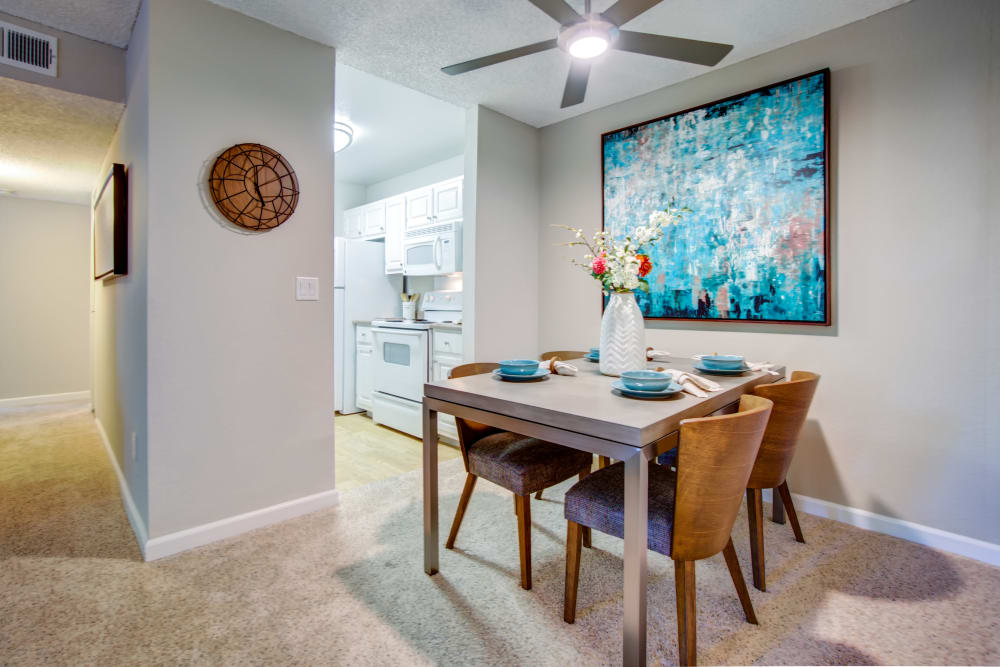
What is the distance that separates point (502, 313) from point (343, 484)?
1.52m

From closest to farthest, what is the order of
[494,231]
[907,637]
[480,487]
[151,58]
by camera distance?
1. [907,637]
2. [151,58]
3. [480,487]
4. [494,231]

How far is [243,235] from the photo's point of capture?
2.21 m

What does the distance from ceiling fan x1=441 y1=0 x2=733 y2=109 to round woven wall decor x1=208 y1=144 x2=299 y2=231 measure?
103 centimetres

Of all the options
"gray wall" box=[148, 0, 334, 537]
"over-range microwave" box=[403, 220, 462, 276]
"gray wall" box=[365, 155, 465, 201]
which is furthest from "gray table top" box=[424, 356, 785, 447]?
"gray wall" box=[365, 155, 465, 201]

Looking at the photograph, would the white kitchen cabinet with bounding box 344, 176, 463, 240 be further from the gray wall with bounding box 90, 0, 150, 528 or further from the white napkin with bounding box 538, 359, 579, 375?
the white napkin with bounding box 538, 359, 579, 375

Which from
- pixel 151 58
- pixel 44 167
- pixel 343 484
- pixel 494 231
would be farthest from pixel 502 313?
pixel 44 167

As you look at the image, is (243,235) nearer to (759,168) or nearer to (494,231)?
(494,231)

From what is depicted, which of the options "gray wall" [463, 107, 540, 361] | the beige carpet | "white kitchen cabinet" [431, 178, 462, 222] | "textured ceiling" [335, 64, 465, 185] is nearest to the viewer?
the beige carpet

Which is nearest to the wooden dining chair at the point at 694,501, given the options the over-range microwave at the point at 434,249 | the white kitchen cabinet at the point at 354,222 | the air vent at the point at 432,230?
the over-range microwave at the point at 434,249

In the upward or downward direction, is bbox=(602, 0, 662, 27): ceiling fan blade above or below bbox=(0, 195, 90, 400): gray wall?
above

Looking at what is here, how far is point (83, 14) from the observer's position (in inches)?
84.3

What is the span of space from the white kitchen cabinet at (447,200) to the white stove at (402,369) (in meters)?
0.76

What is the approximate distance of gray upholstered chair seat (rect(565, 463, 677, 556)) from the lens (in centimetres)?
134

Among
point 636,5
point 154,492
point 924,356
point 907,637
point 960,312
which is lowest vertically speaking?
point 907,637
